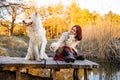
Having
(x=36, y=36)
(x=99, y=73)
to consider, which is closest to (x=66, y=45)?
(x=36, y=36)

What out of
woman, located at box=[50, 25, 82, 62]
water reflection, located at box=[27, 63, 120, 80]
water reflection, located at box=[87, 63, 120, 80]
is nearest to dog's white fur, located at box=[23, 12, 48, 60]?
woman, located at box=[50, 25, 82, 62]

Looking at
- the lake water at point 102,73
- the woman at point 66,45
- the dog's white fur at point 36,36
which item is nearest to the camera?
the dog's white fur at point 36,36

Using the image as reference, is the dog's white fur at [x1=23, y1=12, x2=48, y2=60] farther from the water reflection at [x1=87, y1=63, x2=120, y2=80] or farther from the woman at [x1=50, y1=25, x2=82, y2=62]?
the water reflection at [x1=87, y1=63, x2=120, y2=80]

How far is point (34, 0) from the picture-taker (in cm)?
3114

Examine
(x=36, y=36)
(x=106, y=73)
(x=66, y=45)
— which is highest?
(x=36, y=36)

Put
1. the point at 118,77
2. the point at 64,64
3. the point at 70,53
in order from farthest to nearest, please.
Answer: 1. the point at 118,77
2. the point at 70,53
3. the point at 64,64

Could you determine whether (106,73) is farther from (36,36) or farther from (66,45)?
(36,36)

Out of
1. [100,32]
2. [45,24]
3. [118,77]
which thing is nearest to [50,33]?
[45,24]

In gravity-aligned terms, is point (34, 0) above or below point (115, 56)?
above

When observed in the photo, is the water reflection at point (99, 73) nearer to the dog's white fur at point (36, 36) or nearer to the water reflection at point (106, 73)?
the water reflection at point (106, 73)

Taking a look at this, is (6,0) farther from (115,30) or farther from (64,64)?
(64,64)

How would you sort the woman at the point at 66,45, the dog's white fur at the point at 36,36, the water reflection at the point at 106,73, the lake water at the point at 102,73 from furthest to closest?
the water reflection at the point at 106,73
the lake water at the point at 102,73
the woman at the point at 66,45
the dog's white fur at the point at 36,36

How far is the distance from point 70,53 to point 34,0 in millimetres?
24898

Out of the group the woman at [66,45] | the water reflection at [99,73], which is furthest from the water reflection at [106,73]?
the woman at [66,45]
